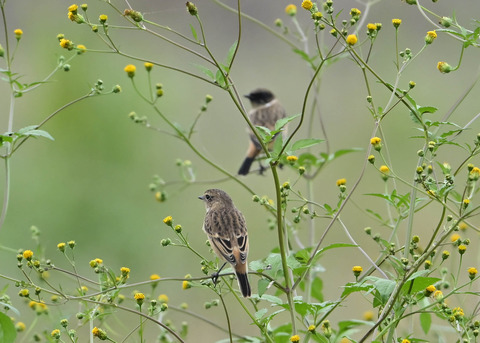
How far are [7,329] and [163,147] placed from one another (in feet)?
23.1

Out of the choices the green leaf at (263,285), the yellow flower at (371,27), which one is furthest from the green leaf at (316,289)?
the yellow flower at (371,27)

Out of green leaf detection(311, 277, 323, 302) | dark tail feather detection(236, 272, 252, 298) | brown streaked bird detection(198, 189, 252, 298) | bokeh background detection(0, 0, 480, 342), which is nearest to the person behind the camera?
dark tail feather detection(236, 272, 252, 298)

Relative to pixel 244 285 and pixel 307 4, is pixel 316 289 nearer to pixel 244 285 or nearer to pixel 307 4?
pixel 244 285

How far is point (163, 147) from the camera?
34.3 feet

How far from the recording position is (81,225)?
29.4 feet

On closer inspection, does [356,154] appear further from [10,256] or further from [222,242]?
[222,242]

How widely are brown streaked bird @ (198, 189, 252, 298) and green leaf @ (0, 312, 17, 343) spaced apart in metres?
0.97

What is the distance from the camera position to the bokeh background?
353 inches

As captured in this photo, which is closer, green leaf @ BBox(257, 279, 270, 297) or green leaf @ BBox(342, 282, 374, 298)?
green leaf @ BBox(342, 282, 374, 298)

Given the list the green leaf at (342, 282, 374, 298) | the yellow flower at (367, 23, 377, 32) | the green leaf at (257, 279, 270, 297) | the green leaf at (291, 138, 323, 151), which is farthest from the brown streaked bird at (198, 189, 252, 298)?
the yellow flower at (367, 23, 377, 32)

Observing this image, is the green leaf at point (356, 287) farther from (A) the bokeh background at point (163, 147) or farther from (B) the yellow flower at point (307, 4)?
(A) the bokeh background at point (163, 147)

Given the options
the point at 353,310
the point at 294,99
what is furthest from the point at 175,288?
the point at 294,99

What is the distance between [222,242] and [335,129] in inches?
278

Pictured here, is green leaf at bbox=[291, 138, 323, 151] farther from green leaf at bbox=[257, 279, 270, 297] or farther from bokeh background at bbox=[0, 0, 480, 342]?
bokeh background at bbox=[0, 0, 480, 342]
